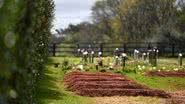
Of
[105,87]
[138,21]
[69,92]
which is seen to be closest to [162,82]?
[105,87]

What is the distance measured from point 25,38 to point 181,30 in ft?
184

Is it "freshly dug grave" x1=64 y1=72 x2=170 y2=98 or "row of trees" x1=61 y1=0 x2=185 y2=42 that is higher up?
"row of trees" x1=61 y1=0 x2=185 y2=42

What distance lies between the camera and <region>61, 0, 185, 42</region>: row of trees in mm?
58478

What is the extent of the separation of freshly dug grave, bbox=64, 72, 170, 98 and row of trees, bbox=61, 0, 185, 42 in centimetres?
3219

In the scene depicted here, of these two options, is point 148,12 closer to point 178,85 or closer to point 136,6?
point 136,6

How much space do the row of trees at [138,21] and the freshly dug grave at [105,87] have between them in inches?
1267

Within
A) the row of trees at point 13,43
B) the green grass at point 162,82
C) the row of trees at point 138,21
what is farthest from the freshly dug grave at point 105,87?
the row of trees at point 138,21

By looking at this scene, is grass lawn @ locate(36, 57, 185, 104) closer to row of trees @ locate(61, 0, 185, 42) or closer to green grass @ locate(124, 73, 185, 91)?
green grass @ locate(124, 73, 185, 91)

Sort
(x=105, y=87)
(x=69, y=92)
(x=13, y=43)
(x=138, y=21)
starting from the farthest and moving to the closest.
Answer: (x=138, y=21) → (x=105, y=87) → (x=69, y=92) → (x=13, y=43)

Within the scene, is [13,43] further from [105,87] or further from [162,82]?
[162,82]

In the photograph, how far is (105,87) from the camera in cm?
2069

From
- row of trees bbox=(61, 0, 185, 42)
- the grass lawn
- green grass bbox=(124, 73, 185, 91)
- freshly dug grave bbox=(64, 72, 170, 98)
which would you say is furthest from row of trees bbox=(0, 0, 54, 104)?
row of trees bbox=(61, 0, 185, 42)

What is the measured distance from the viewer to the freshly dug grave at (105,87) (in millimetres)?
18750

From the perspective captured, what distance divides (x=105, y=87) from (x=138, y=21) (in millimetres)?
46724
